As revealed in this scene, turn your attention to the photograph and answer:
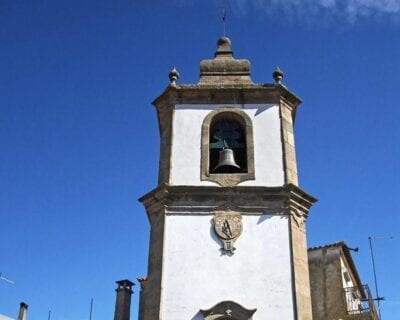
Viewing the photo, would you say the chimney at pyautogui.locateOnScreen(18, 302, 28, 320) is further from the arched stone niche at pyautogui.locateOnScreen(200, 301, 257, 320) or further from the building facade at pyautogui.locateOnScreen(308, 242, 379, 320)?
the arched stone niche at pyautogui.locateOnScreen(200, 301, 257, 320)

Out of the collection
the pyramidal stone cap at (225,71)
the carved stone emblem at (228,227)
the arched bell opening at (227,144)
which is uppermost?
the pyramidal stone cap at (225,71)

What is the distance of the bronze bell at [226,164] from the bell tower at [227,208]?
32mm

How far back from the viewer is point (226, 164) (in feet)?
44.4

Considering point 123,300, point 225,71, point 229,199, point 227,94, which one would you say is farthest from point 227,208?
point 123,300

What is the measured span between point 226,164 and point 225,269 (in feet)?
8.01

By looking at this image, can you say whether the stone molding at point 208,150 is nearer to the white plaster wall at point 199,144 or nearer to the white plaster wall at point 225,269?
the white plaster wall at point 199,144

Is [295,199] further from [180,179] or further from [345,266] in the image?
[345,266]

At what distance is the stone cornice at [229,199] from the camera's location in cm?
1298

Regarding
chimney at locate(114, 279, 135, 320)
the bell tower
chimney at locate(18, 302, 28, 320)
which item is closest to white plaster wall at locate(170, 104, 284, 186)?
the bell tower

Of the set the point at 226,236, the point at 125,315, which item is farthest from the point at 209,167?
the point at 125,315

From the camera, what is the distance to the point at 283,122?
1437 cm

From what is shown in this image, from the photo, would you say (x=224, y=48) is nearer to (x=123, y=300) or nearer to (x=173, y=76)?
(x=173, y=76)

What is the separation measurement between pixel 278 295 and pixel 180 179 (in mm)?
3287

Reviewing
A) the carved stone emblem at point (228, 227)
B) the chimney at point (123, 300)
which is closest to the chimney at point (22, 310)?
the chimney at point (123, 300)
